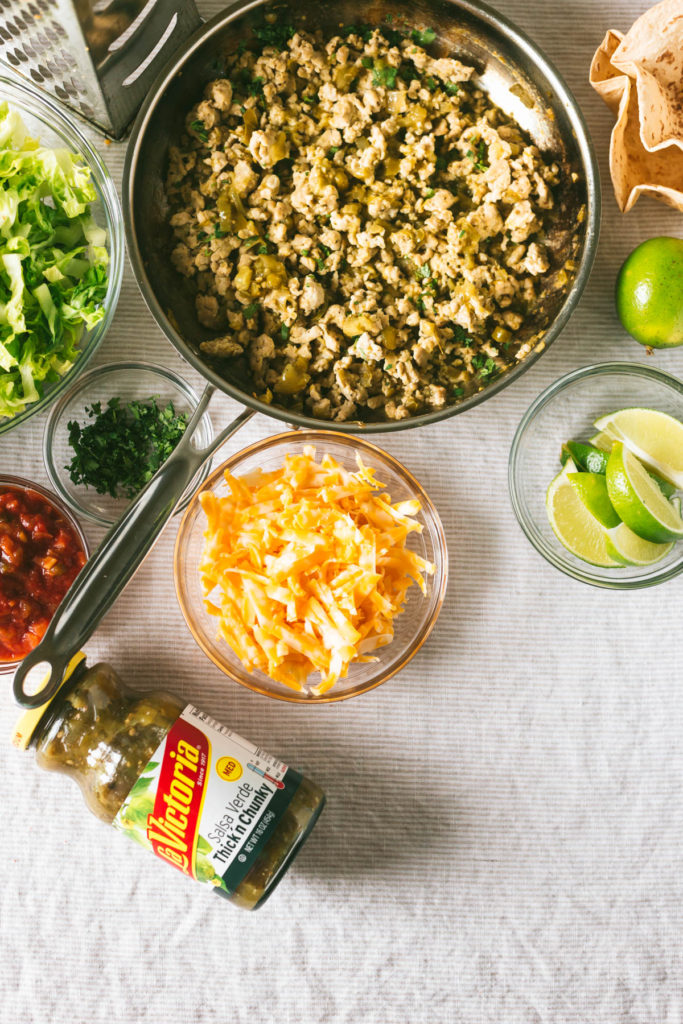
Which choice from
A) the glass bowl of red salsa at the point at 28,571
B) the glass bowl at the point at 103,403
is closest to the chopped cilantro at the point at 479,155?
the glass bowl at the point at 103,403

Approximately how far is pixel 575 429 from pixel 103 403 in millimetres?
954

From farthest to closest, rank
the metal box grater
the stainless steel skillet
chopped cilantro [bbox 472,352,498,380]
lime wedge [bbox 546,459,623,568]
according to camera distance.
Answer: lime wedge [bbox 546,459,623,568]
chopped cilantro [bbox 472,352,498,380]
the stainless steel skillet
the metal box grater

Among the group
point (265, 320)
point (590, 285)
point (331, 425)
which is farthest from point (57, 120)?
point (590, 285)

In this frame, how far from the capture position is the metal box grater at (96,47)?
43.8 inches

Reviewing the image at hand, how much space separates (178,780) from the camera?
51.3 inches

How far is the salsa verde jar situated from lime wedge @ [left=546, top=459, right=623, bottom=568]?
0.67 metres

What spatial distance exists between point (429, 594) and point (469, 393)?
0.41 m

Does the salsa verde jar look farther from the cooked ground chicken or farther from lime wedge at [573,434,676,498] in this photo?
lime wedge at [573,434,676,498]

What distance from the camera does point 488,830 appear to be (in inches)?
61.5

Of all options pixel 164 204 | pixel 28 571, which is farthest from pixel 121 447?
pixel 164 204

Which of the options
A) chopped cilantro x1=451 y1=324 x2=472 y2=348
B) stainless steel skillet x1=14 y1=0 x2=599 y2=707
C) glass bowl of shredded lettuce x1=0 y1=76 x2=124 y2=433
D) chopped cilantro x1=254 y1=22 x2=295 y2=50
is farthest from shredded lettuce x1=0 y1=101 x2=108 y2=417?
chopped cilantro x1=451 y1=324 x2=472 y2=348

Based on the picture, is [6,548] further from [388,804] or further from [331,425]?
[388,804]

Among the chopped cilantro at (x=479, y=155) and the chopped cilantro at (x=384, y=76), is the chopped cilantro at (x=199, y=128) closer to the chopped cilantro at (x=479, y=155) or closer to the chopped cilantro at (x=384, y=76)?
the chopped cilantro at (x=384, y=76)

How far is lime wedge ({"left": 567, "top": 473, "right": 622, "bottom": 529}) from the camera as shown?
1.40 meters
